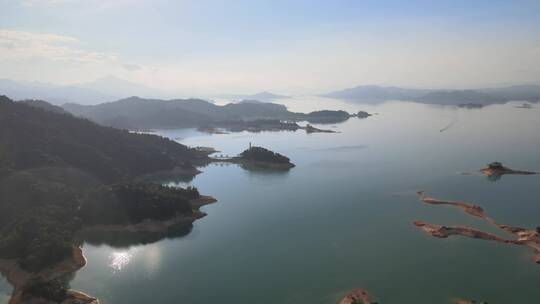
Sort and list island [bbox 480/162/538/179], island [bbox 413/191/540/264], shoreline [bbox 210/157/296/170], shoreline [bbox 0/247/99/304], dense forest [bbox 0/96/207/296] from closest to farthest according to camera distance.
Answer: shoreline [bbox 0/247/99/304], dense forest [bbox 0/96/207/296], island [bbox 413/191/540/264], island [bbox 480/162/538/179], shoreline [bbox 210/157/296/170]

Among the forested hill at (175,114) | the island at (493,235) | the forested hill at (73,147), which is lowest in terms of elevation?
the island at (493,235)

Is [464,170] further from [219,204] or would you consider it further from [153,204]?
[153,204]

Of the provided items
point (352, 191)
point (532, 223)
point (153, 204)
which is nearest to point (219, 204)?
point (153, 204)

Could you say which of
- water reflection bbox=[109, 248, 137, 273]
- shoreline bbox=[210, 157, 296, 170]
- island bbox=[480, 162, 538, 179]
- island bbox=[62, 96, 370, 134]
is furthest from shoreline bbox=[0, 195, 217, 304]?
island bbox=[62, 96, 370, 134]

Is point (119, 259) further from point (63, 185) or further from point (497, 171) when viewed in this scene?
point (497, 171)

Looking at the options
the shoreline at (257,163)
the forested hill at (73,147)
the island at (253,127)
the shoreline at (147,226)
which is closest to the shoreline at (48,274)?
the shoreline at (147,226)

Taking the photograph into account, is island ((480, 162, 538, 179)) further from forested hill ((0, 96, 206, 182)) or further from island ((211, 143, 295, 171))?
forested hill ((0, 96, 206, 182))

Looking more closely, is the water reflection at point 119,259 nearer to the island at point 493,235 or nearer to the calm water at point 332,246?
the calm water at point 332,246
